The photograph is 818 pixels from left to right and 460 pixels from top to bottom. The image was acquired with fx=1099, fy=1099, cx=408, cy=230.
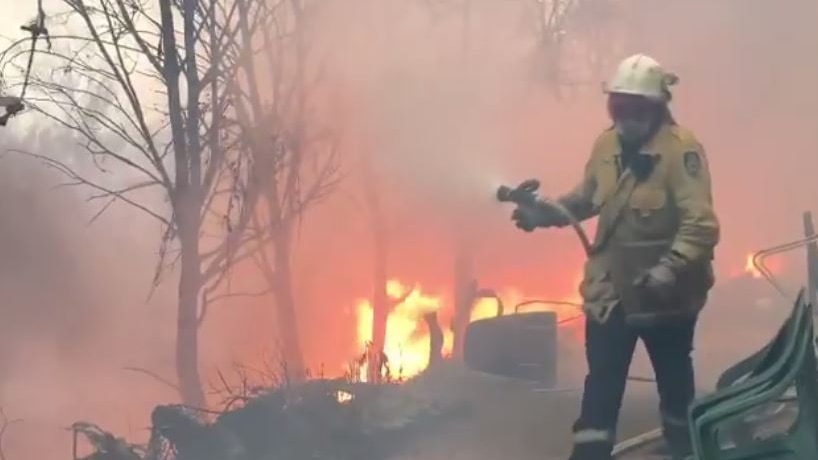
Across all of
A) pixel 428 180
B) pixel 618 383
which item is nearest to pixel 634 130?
pixel 618 383

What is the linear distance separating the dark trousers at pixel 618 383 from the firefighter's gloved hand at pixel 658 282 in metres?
0.22

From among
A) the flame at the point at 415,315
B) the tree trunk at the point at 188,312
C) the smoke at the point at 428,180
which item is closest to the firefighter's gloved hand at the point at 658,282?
the smoke at the point at 428,180

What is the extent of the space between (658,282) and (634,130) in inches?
25.6

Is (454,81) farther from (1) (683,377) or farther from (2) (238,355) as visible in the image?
(1) (683,377)

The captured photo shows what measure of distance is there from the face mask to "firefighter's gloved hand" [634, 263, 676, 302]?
1.80ft

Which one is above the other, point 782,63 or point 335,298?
point 782,63

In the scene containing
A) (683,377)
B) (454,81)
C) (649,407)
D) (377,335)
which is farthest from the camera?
(377,335)

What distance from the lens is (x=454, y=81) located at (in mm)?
8500

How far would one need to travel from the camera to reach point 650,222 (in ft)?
15.2

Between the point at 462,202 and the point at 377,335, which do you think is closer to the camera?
the point at 462,202

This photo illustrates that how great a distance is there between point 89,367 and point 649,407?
5.43m

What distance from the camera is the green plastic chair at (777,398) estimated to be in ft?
12.6

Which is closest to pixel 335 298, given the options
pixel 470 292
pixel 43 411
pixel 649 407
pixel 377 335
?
pixel 377 335

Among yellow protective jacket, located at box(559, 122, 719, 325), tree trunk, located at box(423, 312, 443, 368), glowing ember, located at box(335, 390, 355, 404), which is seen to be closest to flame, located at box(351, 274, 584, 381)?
tree trunk, located at box(423, 312, 443, 368)
